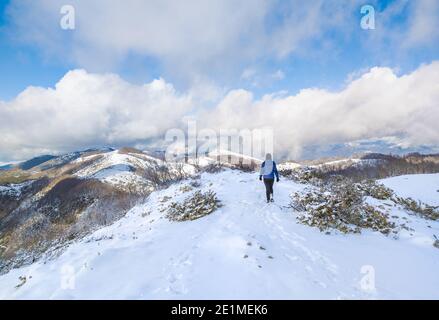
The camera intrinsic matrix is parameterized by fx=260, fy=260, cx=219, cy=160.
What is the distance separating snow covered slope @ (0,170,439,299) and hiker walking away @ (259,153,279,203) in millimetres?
3878

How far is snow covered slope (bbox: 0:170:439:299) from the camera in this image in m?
5.77

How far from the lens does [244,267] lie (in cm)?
661

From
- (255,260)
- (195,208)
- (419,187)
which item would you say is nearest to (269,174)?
(195,208)

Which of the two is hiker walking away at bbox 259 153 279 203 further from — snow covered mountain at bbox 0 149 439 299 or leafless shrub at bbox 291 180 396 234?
leafless shrub at bbox 291 180 396 234

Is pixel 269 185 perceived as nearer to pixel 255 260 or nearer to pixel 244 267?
pixel 255 260

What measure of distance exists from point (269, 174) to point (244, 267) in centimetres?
928

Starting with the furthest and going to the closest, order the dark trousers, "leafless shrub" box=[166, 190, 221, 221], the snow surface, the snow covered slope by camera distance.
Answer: the snow surface
the dark trousers
"leafless shrub" box=[166, 190, 221, 221]
the snow covered slope

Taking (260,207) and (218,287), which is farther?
(260,207)

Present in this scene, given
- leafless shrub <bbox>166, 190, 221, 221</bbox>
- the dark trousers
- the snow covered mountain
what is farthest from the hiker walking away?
leafless shrub <bbox>166, 190, 221, 221</bbox>
